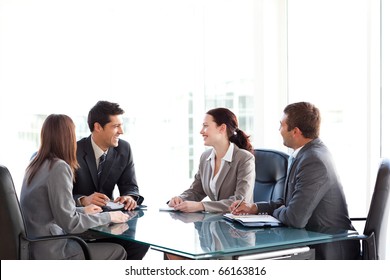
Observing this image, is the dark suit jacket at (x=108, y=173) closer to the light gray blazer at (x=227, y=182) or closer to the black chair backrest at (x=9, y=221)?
the light gray blazer at (x=227, y=182)

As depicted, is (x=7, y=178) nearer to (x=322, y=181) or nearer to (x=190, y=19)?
(x=322, y=181)

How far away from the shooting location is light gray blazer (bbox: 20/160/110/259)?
3.31 m

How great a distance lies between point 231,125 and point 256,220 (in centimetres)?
107

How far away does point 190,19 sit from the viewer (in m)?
6.10

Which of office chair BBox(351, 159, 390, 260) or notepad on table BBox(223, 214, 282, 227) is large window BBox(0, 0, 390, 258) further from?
notepad on table BBox(223, 214, 282, 227)

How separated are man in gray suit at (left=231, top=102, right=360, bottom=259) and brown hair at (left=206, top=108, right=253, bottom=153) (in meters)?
0.65

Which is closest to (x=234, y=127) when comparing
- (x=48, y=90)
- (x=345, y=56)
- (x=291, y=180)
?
(x=291, y=180)

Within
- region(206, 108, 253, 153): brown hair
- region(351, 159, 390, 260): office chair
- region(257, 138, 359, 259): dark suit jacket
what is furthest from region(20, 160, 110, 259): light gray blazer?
region(351, 159, 390, 260): office chair

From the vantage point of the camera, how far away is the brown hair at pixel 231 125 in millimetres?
4277

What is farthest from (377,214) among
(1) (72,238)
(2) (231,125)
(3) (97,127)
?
(3) (97,127)

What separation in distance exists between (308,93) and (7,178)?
3.10 m

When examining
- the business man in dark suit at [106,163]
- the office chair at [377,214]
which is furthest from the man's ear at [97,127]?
the office chair at [377,214]

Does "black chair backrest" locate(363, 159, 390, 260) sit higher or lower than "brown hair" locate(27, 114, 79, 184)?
lower

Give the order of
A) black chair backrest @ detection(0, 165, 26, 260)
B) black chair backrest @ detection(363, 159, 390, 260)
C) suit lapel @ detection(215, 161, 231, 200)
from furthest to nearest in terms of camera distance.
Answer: suit lapel @ detection(215, 161, 231, 200) < black chair backrest @ detection(363, 159, 390, 260) < black chair backrest @ detection(0, 165, 26, 260)
